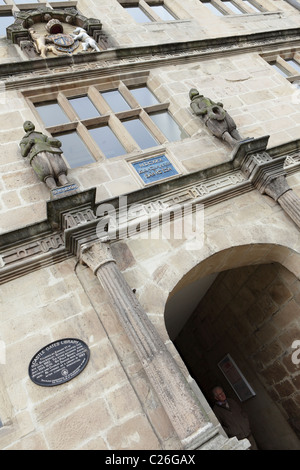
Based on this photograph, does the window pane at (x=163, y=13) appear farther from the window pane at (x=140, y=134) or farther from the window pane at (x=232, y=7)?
the window pane at (x=140, y=134)

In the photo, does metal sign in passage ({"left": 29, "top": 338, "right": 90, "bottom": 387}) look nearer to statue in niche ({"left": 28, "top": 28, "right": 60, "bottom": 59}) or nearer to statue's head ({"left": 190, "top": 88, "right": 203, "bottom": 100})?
statue's head ({"left": 190, "top": 88, "right": 203, "bottom": 100})

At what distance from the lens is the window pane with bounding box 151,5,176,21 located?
10.3 m

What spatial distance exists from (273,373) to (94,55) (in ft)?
23.0

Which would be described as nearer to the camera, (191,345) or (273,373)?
(273,373)

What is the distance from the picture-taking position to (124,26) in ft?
30.6

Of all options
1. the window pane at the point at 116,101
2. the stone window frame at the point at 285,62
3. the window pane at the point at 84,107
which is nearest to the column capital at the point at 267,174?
the window pane at the point at 116,101

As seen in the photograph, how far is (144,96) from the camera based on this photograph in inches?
321

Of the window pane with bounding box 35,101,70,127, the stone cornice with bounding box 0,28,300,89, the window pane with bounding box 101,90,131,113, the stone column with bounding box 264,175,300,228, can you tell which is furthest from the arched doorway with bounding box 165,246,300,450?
the stone cornice with bounding box 0,28,300,89

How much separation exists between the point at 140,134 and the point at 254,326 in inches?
162

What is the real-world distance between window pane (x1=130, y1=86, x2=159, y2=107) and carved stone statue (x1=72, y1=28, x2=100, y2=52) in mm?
1194

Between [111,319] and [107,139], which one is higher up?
[107,139]

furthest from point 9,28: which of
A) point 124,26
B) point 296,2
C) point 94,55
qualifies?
point 296,2
